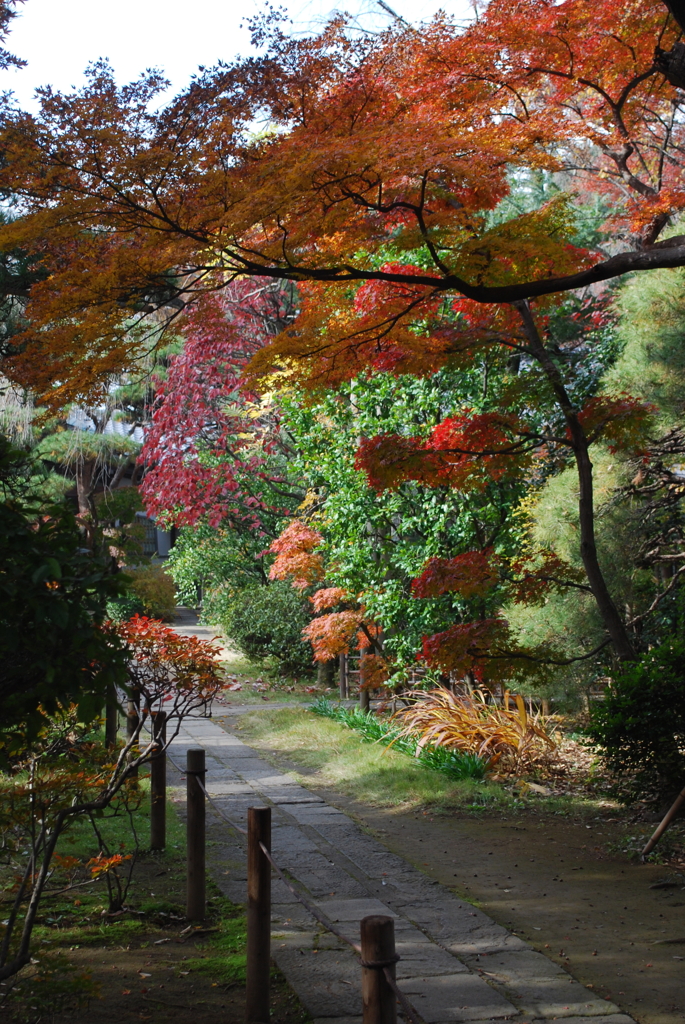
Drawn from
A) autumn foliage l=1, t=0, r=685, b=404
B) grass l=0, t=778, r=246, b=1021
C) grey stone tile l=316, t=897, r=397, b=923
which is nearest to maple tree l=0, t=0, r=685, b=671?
autumn foliage l=1, t=0, r=685, b=404

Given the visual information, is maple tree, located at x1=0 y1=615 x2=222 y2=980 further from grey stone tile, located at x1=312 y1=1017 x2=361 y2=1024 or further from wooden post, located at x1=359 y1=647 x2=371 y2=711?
wooden post, located at x1=359 y1=647 x2=371 y2=711

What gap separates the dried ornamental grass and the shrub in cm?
728

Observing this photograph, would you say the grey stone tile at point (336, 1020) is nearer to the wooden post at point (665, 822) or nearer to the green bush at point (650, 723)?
the wooden post at point (665, 822)

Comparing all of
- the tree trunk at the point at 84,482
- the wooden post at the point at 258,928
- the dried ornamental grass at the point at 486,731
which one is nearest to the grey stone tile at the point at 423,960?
the wooden post at the point at 258,928

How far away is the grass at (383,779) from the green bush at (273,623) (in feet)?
9.66

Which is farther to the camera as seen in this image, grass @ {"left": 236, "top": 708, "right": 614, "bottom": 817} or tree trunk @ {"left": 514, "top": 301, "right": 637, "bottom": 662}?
grass @ {"left": 236, "top": 708, "right": 614, "bottom": 817}

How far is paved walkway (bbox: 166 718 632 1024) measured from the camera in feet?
11.4

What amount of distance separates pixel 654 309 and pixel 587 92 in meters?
2.53

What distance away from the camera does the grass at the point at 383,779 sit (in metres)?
7.07

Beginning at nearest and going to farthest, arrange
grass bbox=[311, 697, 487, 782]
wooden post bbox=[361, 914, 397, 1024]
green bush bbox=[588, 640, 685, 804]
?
wooden post bbox=[361, 914, 397, 1024] < green bush bbox=[588, 640, 685, 804] < grass bbox=[311, 697, 487, 782]

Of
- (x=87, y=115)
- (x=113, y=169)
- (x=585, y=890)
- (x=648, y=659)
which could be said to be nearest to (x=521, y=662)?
(x=648, y=659)

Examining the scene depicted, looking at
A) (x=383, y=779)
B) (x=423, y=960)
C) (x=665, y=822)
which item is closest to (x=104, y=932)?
(x=423, y=960)

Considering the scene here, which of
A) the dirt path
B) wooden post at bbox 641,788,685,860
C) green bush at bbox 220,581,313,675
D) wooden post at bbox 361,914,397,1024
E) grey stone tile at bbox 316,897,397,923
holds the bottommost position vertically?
the dirt path

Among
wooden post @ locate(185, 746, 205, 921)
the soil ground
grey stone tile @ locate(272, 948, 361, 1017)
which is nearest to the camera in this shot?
grey stone tile @ locate(272, 948, 361, 1017)
